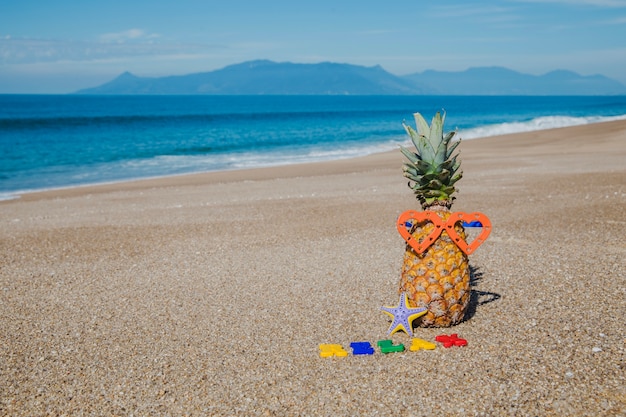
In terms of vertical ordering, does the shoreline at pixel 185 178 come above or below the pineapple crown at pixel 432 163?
below

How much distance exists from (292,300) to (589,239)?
498cm

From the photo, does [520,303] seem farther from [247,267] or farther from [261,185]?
[261,185]

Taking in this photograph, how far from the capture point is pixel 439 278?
5609 millimetres

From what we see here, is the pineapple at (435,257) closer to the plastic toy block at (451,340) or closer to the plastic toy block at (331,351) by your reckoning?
the plastic toy block at (451,340)

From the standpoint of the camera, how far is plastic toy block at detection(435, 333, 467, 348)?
5371mm

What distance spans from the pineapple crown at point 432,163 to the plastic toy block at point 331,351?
161 centimetres

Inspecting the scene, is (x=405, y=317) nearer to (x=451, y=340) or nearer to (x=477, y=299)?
(x=451, y=340)

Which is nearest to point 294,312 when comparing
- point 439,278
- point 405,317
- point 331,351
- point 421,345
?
point 331,351

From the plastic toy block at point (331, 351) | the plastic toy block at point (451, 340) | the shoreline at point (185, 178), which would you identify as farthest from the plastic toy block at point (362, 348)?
the shoreline at point (185, 178)

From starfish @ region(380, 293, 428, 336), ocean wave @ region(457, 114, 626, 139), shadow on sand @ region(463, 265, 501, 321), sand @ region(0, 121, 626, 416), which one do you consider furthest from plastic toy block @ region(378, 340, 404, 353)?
ocean wave @ region(457, 114, 626, 139)

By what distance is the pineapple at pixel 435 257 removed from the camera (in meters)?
5.49

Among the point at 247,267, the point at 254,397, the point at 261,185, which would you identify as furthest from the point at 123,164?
the point at 254,397

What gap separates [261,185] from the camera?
58.0 ft

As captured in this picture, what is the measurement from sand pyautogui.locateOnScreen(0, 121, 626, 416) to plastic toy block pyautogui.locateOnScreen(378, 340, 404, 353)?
0.05 m
